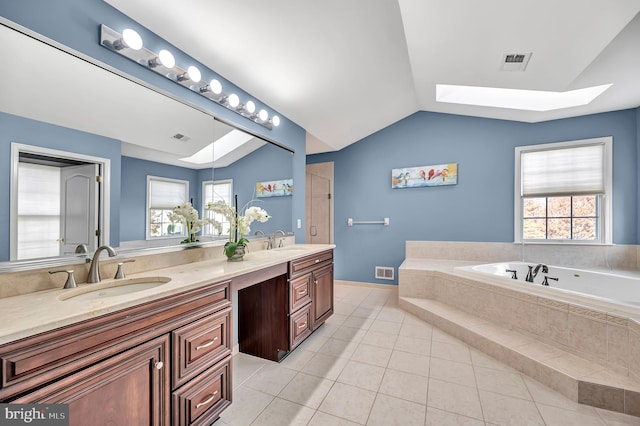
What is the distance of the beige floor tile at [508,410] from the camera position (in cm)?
151

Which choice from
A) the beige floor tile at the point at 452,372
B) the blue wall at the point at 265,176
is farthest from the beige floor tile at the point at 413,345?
the blue wall at the point at 265,176

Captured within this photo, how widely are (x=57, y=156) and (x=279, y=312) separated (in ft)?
5.44

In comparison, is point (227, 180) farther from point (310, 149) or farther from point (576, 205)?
point (576, 205)

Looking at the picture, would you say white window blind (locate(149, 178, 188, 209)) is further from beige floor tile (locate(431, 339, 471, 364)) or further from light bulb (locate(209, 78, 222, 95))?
beige floor tile (locate(431, 339, 471, 364))

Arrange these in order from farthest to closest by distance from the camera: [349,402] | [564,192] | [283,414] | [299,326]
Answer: [564,192]
[299,326]
[349,402]
[283,414]

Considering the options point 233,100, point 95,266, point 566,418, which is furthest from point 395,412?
point 233,100

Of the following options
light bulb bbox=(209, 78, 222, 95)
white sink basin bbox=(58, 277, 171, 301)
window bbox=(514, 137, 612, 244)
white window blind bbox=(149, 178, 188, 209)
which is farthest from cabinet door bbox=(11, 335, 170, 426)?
window bbox=(514, 137, 612, 244)

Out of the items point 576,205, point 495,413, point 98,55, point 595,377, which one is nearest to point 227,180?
point 98,55

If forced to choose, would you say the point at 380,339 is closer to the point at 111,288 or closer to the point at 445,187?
the point at 111,288

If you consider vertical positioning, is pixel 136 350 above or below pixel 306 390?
above

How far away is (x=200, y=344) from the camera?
133cm

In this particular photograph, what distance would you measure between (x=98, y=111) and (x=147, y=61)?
0.42m

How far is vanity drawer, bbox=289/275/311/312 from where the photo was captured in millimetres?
2191

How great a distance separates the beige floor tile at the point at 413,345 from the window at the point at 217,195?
1.81 metres
